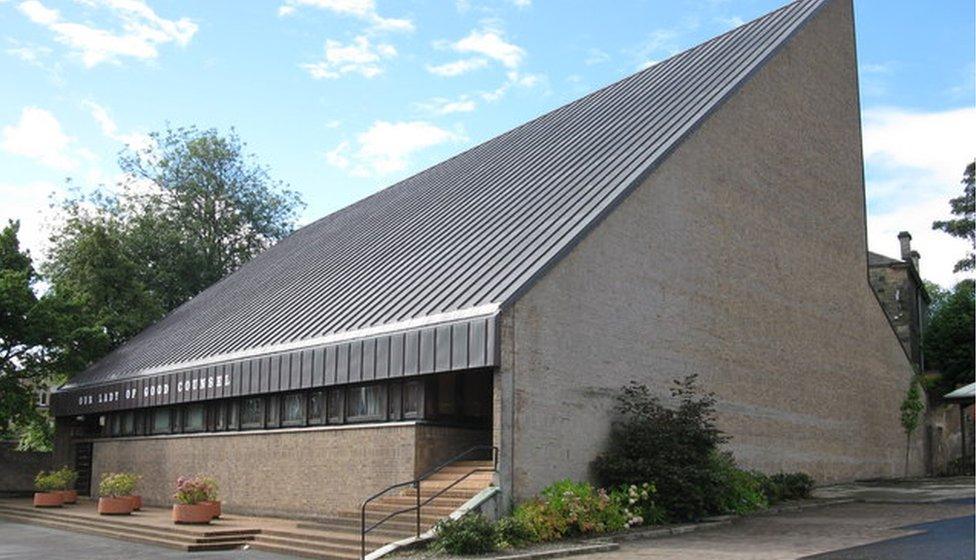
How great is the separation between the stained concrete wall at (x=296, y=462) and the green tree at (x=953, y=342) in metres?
30.4

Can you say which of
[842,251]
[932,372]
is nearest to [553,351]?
[842,251]

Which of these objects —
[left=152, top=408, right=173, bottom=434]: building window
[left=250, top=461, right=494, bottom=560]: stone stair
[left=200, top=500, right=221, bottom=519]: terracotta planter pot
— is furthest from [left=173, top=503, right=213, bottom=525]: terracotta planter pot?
[left=152, top=408, right=173, bottom=434]: building window

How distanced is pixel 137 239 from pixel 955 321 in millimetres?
39560

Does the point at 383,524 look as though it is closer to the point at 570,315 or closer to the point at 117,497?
the point at 570,315

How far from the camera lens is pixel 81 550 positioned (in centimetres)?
1911

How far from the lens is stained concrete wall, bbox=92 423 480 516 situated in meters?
19.1

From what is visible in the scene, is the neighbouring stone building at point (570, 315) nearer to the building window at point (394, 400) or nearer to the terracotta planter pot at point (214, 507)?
the building window at point (394, 400)

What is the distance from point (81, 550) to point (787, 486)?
50.6 ft

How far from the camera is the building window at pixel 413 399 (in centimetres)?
1928

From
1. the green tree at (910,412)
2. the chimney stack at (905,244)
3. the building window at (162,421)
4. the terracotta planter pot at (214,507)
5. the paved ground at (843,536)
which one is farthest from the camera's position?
the chimney stack at (905,244)

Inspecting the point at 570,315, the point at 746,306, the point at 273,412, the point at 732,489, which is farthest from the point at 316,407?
the point at 746,306

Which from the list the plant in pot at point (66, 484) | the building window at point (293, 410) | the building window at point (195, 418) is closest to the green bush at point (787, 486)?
the building window at point (293, 410)

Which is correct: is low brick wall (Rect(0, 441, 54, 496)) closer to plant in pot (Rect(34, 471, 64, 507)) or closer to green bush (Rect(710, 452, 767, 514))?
plant in pot (Rect(34, 471, 64, 507))

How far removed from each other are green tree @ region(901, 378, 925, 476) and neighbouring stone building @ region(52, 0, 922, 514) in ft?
1.44
